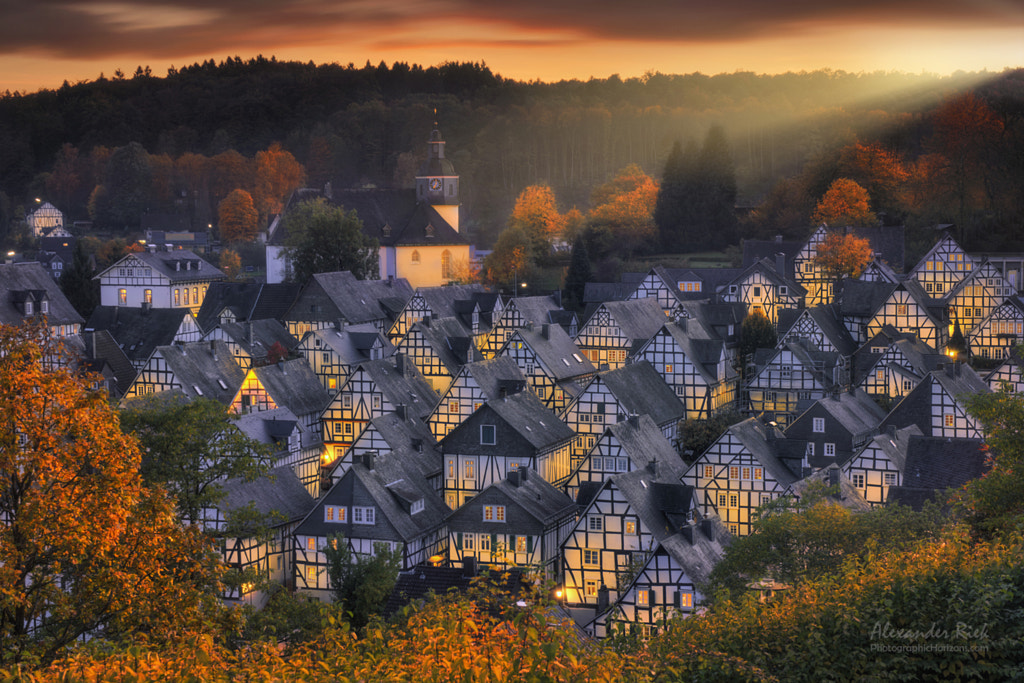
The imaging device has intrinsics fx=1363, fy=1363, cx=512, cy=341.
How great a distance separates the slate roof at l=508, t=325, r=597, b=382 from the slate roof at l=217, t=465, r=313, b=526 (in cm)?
1665

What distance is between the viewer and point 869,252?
7869 cm

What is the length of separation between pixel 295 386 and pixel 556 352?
1181 centimetres

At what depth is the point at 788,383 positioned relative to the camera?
59.6m

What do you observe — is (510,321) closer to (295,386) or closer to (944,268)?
(295,386)

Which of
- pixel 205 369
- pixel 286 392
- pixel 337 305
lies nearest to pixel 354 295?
pixel 337 305

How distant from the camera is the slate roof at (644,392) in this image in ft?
174

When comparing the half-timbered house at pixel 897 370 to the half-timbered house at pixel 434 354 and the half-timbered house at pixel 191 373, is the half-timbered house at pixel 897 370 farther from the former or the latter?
the half-timbered house at pixel 191 373

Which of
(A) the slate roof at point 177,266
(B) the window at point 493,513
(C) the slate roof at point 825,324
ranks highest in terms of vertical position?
(A) the slate roof at point 177,266

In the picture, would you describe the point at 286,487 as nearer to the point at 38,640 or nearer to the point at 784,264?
the point at 38,640

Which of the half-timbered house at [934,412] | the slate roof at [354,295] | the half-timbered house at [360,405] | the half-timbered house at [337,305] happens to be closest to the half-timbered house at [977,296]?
the half-timbered house at [934,412]

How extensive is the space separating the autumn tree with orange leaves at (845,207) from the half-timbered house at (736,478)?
47421 millimetres

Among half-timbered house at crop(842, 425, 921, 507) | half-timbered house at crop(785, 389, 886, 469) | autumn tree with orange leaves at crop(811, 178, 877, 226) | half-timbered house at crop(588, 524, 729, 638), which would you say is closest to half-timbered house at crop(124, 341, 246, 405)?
half-timbered house at crop(785, 389, 886, 469)

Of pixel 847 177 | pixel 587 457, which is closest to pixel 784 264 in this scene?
pixel 847 177

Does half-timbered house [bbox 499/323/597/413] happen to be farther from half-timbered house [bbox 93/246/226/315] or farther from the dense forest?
the dense forest
